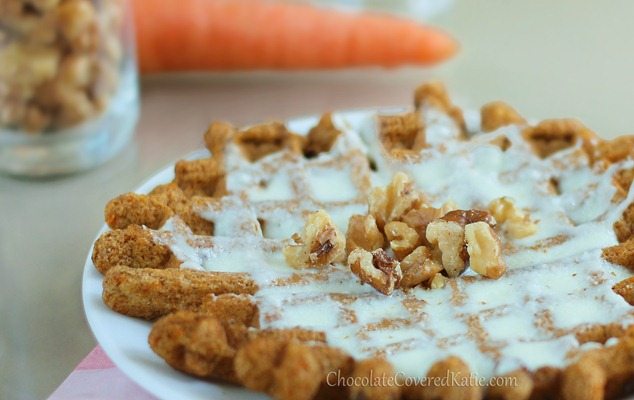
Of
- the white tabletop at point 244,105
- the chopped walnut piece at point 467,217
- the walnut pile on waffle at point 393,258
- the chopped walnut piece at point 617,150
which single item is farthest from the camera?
the white tabletop at point 244,105

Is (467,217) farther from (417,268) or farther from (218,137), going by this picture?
(218,137)

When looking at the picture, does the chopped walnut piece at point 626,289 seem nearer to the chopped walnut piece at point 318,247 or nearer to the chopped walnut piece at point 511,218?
the chopped walnut piece at point 511,218

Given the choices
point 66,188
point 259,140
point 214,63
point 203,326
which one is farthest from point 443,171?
point 214,63

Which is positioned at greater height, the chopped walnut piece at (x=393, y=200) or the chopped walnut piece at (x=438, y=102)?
the chopped walnut piece at (x=438, y=102)

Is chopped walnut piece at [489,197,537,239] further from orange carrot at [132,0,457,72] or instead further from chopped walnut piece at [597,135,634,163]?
orange carrot at [132,0,457,72]

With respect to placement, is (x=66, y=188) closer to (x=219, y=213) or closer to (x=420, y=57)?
(x=219, y=213)

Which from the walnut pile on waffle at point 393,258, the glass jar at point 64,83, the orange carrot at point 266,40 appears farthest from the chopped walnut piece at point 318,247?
the orange carrot at point 266,40
